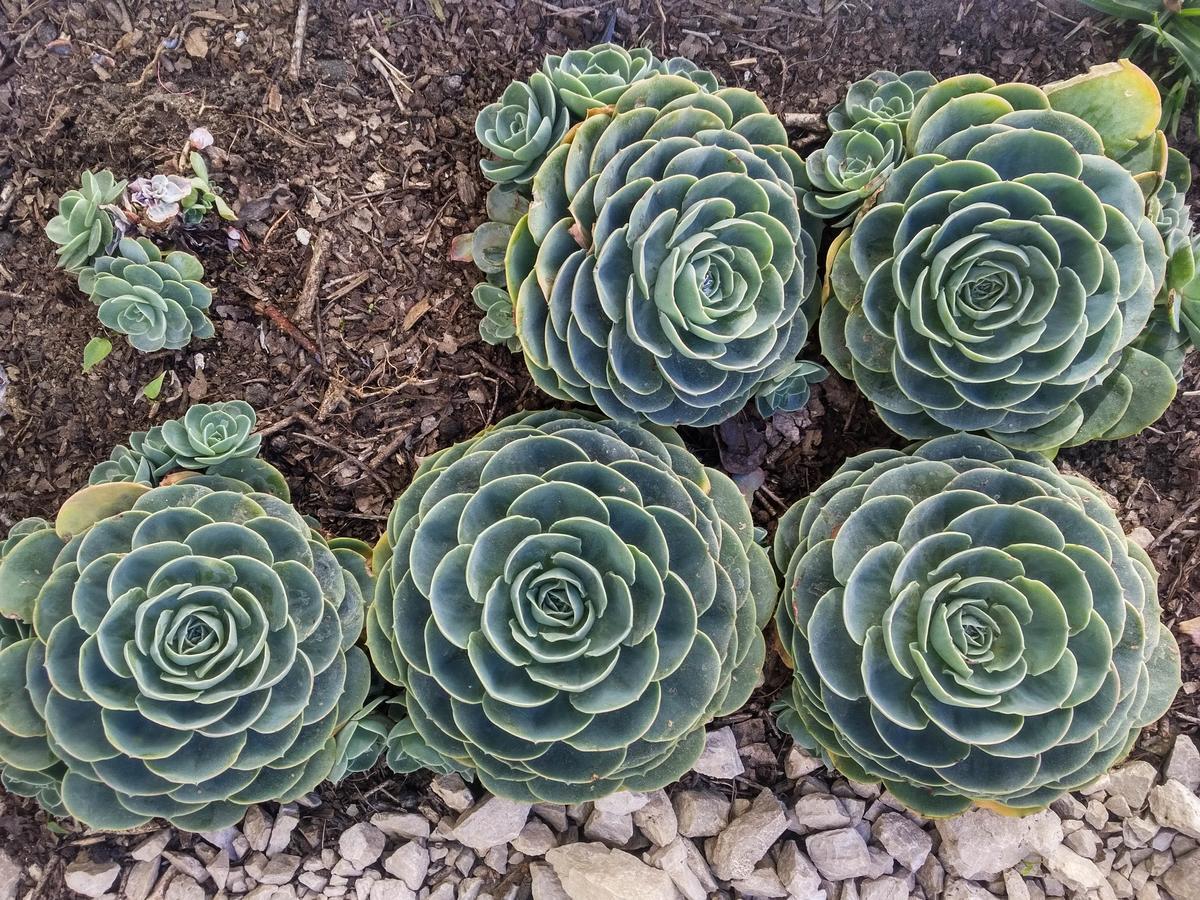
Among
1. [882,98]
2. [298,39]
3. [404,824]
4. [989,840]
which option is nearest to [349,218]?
[298,39]

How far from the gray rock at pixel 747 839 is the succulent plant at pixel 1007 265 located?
0.99 m

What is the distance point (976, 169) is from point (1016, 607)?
32.5 inches

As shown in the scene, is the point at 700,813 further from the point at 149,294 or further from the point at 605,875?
the point at 149,294

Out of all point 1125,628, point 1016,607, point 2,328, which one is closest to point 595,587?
point 1016,607

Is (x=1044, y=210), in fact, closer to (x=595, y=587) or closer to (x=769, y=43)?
(x=769, y=43)

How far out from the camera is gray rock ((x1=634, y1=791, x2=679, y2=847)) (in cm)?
189

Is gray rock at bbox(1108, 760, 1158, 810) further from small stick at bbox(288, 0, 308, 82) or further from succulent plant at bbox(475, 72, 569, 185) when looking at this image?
small stick at bbox(288, 0, 308, 82)

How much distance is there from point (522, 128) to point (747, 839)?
1.70m

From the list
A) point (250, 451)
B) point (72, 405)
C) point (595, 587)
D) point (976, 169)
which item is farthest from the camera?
point (72, 405)

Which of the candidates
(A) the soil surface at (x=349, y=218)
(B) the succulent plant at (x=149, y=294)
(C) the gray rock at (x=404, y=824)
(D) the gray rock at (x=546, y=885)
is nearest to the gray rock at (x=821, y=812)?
(A) the soil surface at (x=349, y=218)

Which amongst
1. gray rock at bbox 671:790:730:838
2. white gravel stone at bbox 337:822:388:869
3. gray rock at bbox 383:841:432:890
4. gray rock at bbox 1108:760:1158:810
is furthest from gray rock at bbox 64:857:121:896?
gray rock at bbox 1108:760:1158:810

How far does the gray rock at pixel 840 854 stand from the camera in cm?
187

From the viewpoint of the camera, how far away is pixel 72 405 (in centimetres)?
201

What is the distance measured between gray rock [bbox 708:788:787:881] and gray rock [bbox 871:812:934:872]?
23 centimetres
